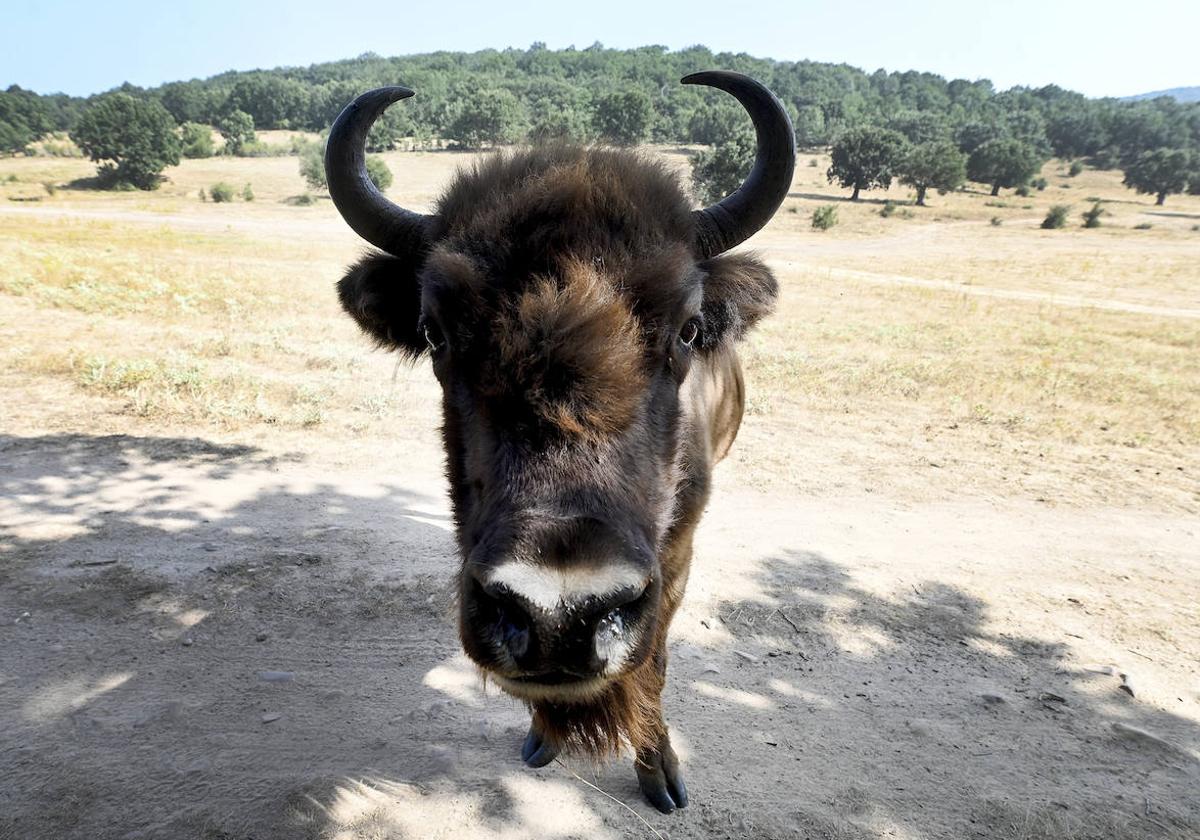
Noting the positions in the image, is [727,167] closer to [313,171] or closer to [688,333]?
[313,171]

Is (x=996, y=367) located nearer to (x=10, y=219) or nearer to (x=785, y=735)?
(x=785, y=735)

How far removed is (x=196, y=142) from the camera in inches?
4114

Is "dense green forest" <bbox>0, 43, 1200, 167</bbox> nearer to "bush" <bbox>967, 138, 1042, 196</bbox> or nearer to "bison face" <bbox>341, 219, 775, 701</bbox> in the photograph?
"bush" <bbox>967, 138, 1042, 196</bbox>

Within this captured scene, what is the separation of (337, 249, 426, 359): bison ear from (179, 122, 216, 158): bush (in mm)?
125876

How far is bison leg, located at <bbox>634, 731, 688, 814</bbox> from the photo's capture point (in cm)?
421

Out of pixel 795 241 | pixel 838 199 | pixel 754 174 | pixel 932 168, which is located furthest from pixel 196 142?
pixel 754 174

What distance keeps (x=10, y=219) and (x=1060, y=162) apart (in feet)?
529

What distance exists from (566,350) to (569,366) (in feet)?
0.21

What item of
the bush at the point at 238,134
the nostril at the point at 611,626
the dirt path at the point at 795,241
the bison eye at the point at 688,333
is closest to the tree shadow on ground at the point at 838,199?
the dirt path at the point at 795,241

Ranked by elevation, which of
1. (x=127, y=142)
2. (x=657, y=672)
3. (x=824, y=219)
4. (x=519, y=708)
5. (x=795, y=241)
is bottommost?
(x=519, y=708)

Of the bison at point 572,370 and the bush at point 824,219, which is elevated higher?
the bush at point 824,219

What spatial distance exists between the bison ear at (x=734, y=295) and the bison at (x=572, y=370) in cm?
1

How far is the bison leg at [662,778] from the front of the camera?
13.8 ft

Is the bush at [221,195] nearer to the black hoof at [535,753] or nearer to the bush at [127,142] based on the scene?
the bush at [127,142]
